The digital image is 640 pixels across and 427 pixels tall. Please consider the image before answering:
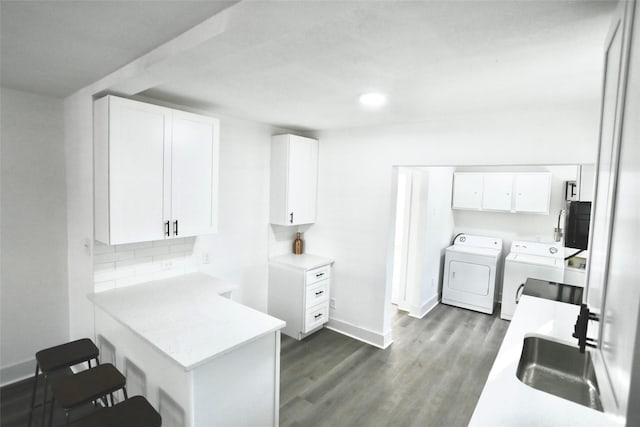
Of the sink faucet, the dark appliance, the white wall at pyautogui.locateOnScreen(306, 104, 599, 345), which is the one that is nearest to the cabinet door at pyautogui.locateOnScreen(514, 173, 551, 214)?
the dark appliance

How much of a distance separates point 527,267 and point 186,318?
425 centimetres

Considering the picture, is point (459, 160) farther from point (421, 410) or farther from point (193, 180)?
point (193, 180)

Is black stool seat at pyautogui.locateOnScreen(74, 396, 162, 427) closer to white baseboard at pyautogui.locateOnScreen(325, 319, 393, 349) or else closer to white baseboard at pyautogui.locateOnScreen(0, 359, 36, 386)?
white baseboard at pyautogui.locateOnScreen(0, 359, 36, 386)

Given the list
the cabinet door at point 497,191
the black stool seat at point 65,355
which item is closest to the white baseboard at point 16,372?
the black stool seat at point 65,355

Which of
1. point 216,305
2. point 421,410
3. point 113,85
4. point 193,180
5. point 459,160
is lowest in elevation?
point 421,410

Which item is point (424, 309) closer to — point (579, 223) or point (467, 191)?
point (467, 191)

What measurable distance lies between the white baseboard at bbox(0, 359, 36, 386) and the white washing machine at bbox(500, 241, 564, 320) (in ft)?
17.0

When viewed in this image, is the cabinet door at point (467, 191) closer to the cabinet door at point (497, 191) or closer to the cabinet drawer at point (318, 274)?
the cabinet door at point (497, 191)

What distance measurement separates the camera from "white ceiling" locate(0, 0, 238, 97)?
1.30 metres

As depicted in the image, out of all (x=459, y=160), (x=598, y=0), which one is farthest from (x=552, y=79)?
(x=459, y=160)

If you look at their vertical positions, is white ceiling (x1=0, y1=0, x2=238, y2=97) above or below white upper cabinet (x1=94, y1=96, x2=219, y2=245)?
above

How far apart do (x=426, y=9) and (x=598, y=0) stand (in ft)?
1.86

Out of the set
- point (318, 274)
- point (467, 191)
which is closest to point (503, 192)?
point (467, 191)

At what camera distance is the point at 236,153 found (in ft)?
11.2
